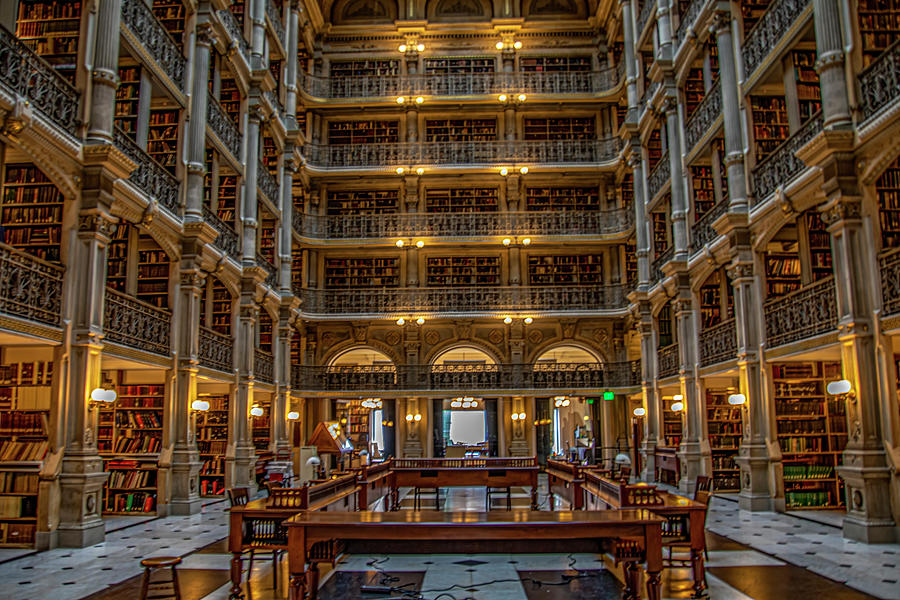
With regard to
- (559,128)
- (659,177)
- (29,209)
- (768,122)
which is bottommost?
(29,209)

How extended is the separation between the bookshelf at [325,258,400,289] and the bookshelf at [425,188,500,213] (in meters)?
2.01

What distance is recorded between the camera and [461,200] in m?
22.0

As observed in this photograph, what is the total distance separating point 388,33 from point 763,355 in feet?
51.6

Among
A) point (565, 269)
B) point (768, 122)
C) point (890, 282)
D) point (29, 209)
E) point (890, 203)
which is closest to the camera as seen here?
point (890, 282)

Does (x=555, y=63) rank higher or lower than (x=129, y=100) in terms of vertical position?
higher

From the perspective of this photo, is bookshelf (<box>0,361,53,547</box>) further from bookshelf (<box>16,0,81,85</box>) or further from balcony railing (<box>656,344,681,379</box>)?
balcony railing (<box>656,344,681,379</box>)

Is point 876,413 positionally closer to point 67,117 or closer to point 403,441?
point 67,117

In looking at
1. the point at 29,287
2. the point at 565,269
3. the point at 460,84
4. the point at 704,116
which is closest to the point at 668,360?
the point at 704,116

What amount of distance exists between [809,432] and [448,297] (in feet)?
36.4

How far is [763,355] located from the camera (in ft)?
36.0

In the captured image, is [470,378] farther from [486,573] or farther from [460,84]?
[486,573]

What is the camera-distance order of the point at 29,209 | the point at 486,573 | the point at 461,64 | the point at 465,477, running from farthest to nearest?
the point at 461,64
the point at 465,477
the point at 29,209
the point at 486,573

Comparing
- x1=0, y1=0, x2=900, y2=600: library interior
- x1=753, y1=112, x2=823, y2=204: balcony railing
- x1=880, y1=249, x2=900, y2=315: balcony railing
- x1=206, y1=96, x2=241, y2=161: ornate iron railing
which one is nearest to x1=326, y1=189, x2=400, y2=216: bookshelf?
x1=0, y1=0, x2=900, y2=600: library interior

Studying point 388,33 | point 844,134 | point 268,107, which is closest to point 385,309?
point 268,107
